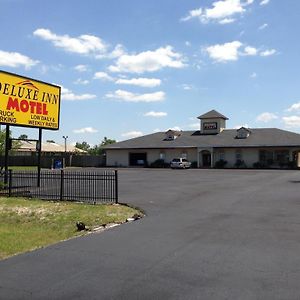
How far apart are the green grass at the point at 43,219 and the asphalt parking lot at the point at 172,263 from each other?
111cm

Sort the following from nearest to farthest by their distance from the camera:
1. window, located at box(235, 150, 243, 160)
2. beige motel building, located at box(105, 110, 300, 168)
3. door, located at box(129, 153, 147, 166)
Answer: beige motel building, located at box(105, 110, 300, 168), window, located at box(235, 150, 243, 160), door, located at box(129, 153, 147, 166)

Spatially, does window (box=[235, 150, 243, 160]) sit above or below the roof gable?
below

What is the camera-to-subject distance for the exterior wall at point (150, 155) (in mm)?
61312

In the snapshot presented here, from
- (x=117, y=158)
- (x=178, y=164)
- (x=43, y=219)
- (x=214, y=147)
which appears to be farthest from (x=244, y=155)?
(x=43, y=219)

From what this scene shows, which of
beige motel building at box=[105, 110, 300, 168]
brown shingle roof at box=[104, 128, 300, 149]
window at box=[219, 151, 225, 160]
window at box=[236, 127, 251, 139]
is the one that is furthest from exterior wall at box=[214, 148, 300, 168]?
window at box=[236, 127, 251, 139]

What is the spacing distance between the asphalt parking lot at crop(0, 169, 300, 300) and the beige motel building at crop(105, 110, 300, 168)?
4445 centimetres

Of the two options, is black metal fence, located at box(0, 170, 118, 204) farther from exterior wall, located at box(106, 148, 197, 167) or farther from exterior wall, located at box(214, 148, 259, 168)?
exterior wall, located at box(106, 148, 197, 167)

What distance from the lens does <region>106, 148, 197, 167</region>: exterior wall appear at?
61312mm

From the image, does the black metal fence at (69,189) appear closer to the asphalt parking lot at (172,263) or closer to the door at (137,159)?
the asphalt parking lot at (172,263)

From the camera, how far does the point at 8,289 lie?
6254 mm

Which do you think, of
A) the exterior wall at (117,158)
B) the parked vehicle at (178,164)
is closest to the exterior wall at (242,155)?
the parked vehicle at (178,164)

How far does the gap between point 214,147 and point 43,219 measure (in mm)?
46190

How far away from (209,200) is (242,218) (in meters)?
4.57

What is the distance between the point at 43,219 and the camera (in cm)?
1376
